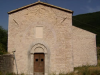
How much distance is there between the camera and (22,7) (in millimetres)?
10242

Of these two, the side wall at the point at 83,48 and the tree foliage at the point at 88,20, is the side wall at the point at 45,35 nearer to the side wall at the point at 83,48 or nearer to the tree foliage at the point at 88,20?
the side wall at the point at 83,48

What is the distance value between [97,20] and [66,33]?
147 feet

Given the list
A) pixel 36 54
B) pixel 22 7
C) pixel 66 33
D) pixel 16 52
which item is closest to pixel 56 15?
pixel 66 33

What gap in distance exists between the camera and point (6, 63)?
8.55 m

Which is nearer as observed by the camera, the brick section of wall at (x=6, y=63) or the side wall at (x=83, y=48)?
the brick section of wall at (x=6, y=63)

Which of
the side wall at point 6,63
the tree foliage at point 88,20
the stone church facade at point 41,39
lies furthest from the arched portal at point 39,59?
the tree foliage at point 88,20

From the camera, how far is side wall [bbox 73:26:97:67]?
1149cm

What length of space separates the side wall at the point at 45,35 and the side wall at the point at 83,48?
193 centimetres

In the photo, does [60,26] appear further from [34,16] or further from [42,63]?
[42,63]

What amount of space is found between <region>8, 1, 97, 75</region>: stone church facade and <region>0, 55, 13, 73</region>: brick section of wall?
0.67 metres

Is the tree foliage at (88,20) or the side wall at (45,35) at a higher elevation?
the tree foliage at (88,20)

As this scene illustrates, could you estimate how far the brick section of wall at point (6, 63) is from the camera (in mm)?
8030

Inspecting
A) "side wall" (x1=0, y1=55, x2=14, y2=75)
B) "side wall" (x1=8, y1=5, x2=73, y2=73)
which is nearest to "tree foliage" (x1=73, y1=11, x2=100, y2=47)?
"side wall" (x1=8, y1=5, x2=73, y2=73)

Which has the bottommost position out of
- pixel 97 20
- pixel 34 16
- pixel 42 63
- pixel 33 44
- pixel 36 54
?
pixel 42 63
